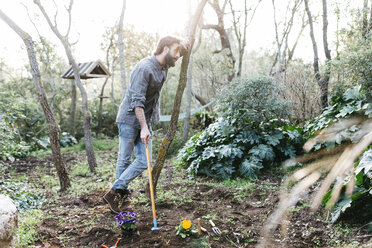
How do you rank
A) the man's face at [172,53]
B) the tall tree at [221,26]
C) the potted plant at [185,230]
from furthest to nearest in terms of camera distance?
the tall tree at [221,26]
the man's face at [172,53]
the potted plant at [185,230]

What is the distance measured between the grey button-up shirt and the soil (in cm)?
106

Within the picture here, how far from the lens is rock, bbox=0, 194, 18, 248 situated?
6.47 feet

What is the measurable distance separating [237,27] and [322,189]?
7.76 metres

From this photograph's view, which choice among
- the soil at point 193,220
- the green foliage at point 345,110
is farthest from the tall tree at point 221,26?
the soil at point 193,220

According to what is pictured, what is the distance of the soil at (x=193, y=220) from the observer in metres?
2.33

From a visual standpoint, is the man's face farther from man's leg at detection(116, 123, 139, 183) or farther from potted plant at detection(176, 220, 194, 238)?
potted plant at detection(176, 220, 194, 238)

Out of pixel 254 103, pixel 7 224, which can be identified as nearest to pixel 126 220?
pixel 7 224

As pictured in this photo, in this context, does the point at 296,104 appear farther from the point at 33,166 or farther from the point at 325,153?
the point at 33,166

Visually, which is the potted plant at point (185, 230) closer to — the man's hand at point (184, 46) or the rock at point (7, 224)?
the rock at point (7, 224)

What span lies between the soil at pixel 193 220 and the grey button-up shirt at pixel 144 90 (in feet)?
3.47

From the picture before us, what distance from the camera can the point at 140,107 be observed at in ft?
9.15

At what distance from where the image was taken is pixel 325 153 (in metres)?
4.37

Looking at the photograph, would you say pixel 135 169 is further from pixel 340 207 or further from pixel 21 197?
pixel 340 207

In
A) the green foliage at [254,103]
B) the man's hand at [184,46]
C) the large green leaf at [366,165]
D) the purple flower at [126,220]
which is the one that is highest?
the man's hand at [184,46]
